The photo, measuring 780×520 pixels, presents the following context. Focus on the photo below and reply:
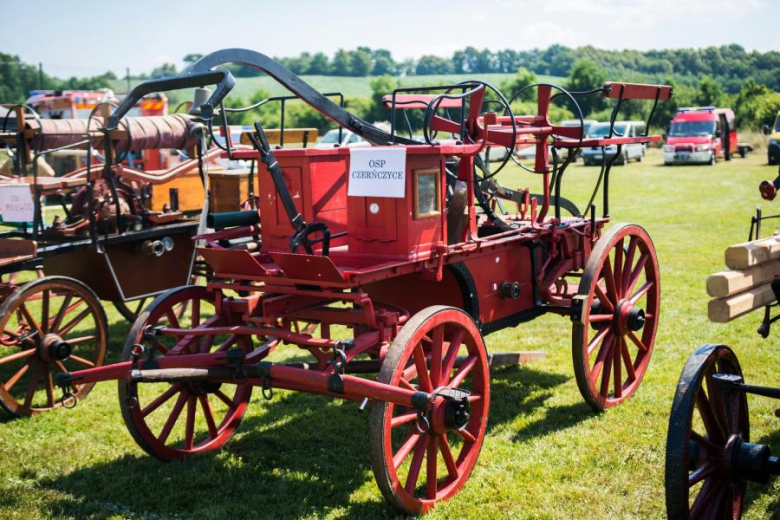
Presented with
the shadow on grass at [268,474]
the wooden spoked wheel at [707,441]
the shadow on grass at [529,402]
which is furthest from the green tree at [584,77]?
the wooden spoked wheel at [707,441]

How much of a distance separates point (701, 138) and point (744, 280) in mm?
25959

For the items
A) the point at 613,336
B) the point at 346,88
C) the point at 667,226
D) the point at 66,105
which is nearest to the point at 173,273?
the point at 613,336

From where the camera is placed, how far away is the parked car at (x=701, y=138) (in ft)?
89.2

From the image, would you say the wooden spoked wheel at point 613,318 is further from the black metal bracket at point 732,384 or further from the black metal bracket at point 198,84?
the black metal bracket at point 198,84

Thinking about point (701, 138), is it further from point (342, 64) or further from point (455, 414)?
point (342, 64)

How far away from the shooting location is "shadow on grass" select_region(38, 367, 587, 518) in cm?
413

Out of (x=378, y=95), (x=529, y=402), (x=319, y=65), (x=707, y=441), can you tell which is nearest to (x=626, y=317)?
(x=529, y=402)

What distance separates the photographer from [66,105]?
55.1 feet

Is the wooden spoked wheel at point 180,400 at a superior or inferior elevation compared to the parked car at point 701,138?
inferior

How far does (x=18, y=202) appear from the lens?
591 centimetres

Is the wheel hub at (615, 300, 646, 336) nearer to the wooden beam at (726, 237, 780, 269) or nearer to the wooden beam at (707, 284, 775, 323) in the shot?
the wooden beam at (707, 284, 775, 323)

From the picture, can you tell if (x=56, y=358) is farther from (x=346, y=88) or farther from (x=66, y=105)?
(x=346, y=88)

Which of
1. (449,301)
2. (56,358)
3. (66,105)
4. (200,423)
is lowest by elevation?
(200,423)

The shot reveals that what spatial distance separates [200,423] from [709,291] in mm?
3467
